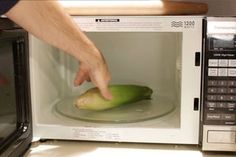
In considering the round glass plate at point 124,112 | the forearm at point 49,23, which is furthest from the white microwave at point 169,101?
the forearm at point 49,23

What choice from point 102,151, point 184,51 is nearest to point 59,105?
point 102,151

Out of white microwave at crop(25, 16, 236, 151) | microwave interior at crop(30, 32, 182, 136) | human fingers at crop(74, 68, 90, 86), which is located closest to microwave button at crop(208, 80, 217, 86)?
Result: white microwave at crop(25, 16, 236, 151)

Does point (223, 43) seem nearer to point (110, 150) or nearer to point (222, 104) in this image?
point (222, 104)

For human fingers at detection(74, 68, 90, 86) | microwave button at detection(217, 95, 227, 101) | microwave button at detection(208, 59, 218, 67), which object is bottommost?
microwave button at detection(217, 95, 227, 101)

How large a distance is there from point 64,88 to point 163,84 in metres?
0.29

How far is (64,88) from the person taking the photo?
1.03 meters

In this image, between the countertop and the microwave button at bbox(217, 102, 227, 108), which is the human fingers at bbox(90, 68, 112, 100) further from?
the microwave button at bbox(217, 102, 227, 108)

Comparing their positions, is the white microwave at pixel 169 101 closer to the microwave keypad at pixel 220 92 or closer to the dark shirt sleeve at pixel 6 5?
the microwave keypad at pixel 220 92

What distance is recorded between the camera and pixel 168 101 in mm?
956

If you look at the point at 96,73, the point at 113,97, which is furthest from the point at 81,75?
the point at 113,97

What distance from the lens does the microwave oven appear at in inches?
27.0

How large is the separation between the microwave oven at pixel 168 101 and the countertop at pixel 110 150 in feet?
0.07

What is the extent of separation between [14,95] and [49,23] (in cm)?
27

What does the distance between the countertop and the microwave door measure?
44 millimetres
